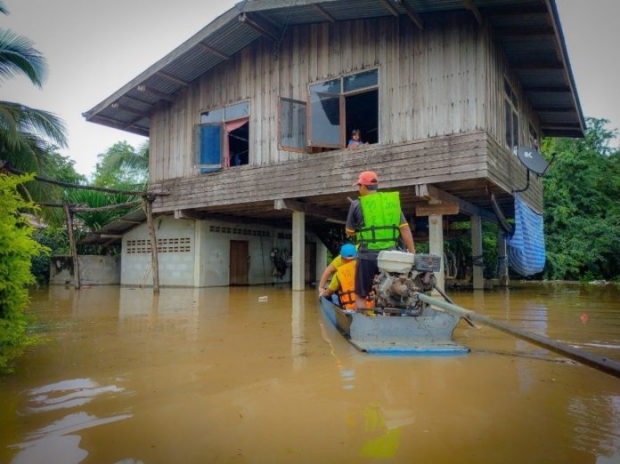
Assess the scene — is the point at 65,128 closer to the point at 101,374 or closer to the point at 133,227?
the point at 133,227

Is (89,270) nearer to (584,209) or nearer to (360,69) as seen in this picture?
(360,69)

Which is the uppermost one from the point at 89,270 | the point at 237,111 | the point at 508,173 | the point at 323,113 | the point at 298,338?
the point at 237,111

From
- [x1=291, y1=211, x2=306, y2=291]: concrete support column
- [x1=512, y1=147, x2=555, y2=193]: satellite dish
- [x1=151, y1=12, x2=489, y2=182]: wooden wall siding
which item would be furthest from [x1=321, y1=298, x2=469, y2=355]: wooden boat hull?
[x1=291, y1=211, x2=306, y2=291]: concrete support column

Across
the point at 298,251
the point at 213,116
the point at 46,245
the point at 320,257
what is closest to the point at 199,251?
the point at 298,251

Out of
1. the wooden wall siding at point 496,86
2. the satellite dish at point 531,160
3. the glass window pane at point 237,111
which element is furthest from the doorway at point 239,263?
the satellite dish at point 531,160

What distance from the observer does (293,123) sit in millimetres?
10648

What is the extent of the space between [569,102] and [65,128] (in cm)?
1512

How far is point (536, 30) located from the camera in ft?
29.9

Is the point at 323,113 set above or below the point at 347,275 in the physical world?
above

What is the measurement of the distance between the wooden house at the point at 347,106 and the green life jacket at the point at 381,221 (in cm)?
456

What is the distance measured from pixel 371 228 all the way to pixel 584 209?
20.4 m

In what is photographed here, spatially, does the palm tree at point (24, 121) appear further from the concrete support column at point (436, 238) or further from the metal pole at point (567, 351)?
the metal pole at point (567, 351)

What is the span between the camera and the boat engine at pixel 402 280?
4.17 meters

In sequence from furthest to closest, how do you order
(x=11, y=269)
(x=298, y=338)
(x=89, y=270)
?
(x=89, y=270) → (x=298, y=338) → (x=11, y=269)
